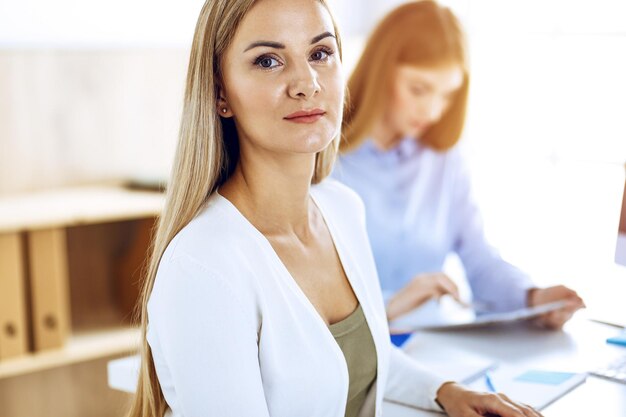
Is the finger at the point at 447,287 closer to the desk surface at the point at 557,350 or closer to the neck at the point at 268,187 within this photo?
the desk surface at the point at 557,350

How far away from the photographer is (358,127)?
2.32m

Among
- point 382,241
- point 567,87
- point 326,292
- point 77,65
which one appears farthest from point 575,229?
point 326,292

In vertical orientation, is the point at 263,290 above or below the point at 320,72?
below

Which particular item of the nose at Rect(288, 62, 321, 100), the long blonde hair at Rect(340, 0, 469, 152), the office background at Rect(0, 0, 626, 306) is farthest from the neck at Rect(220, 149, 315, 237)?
the office background at Rect(0, 0, 626, 306)

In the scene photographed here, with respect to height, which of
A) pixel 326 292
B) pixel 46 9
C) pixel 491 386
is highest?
pixel 46 9

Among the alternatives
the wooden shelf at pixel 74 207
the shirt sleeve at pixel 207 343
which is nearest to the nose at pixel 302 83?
the shirt sleeve at pixel 207 343

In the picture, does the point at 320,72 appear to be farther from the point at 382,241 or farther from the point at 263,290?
the point at 382,241

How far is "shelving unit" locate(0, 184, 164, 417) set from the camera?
2469 millimetres

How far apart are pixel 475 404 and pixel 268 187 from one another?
467 millimetres

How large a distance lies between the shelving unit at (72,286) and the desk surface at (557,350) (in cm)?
94

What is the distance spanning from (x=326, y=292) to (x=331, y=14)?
43 cm

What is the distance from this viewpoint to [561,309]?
183 centimetres

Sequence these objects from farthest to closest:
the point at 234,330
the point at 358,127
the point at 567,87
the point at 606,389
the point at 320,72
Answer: the point at 567,87
the point at 358,127
the point at 606,389
the point at 320,72
the point at 234,330

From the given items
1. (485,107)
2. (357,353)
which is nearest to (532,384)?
(357,353)
